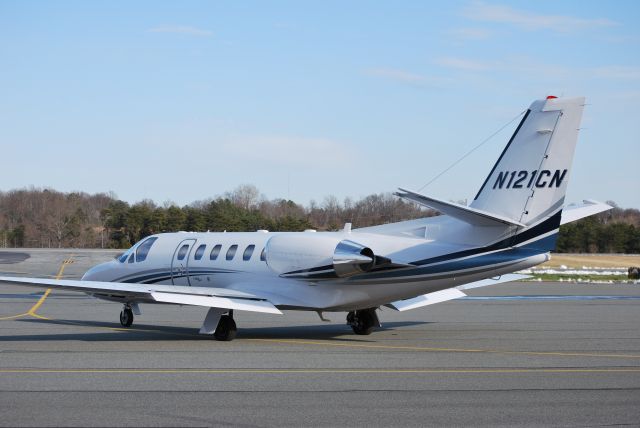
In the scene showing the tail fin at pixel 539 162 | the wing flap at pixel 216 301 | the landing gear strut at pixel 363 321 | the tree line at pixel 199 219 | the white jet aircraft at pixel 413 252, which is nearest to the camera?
the tail fin at pixel 539 162

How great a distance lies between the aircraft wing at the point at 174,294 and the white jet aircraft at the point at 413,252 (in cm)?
3

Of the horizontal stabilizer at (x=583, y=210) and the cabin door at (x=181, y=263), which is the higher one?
the horizontal stabilizer at (x=583, y=210)

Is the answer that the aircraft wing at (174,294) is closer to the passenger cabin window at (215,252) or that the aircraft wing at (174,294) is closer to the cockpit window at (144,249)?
the passenger cabin window at (215,252)

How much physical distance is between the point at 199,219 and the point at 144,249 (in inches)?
1623

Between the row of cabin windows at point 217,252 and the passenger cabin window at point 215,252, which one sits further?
the passenger cabin window at point 215,252

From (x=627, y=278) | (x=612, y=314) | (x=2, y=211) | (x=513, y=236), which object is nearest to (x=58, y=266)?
(x=627, y=278)

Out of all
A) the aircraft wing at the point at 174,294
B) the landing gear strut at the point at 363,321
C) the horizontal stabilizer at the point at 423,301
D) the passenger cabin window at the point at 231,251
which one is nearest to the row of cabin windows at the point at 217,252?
the passenger cabin window at the point at 231,251

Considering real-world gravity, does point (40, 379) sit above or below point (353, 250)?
below

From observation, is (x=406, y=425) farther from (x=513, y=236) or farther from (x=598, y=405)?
(x=513, y=236)

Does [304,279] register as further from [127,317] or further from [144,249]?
[144,249]

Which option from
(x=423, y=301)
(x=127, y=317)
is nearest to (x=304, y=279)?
(x=423, y=301)

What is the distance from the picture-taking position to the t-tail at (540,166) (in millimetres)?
19672

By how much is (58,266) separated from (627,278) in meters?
36.0

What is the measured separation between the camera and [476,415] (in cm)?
Result: 1166
